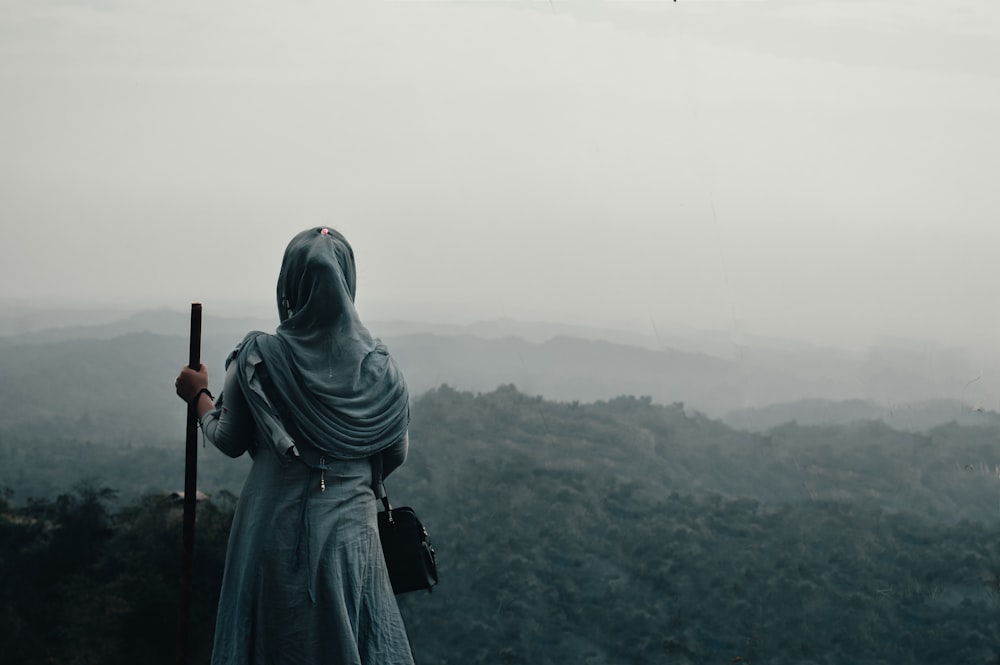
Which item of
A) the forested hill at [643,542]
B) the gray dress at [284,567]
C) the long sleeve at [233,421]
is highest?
the long sleeve at [233,421]

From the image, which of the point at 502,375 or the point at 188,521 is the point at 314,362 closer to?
the point at 188,521

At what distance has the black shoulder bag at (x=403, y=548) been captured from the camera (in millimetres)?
3211

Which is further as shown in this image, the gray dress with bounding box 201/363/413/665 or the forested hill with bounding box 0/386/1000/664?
the forested hill with bounding box 0/386/1000/664

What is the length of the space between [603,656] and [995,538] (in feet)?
7.56

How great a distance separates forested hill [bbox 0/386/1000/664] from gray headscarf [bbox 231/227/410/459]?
3375 millimetres

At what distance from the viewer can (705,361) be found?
7.32 metres

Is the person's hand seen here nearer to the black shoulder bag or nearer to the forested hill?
the black shoulder bag

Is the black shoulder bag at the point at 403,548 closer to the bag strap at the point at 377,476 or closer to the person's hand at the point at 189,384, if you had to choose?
the bag strap at the point at 377,476

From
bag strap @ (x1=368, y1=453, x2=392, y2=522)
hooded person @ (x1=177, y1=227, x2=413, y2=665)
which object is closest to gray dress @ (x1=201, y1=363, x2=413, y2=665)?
hooded person @ (x1=177, y1=227, x2=413, y2=665)

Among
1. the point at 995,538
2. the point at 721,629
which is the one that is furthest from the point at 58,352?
the point at 995,538

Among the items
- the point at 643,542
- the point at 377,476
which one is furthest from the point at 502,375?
the point at 377,476

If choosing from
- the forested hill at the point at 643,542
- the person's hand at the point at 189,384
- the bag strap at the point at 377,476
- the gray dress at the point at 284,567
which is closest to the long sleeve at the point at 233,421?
the gray dress at the point at 284,567

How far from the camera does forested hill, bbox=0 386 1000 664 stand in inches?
246

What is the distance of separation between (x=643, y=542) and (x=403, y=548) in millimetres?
3783
